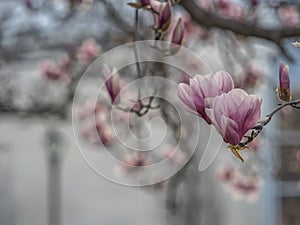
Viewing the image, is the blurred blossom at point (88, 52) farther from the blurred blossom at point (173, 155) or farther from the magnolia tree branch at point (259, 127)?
the magnolia tree branch at point (259, 127)

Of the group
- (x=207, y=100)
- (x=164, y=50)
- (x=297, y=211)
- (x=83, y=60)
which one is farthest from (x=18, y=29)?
(x=297, y=211)

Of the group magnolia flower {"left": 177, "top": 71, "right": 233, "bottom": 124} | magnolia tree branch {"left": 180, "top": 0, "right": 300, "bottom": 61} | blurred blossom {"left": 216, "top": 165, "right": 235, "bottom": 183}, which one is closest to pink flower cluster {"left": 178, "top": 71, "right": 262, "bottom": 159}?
magnolia flower {"left": 177, "top": 71, "right": 233, "bottom": 124}

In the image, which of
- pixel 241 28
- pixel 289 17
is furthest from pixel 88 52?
pixel 241 28

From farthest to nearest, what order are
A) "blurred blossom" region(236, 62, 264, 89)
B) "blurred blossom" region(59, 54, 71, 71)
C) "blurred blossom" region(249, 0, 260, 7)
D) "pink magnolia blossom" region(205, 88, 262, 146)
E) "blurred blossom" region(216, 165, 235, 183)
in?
"blurred blossom" region(216, 165, 235, 183), "blurred blossom" region(59, 54, 71, 71), "blurred blossom" region(236, 62, 264, 89), "blurred blossom" region(249, 0, 260, 7), "pink magnolia blossom" region(205, 88, 262, 146)

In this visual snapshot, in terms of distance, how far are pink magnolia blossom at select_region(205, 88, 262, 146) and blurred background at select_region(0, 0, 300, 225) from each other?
Answer: 61 cm

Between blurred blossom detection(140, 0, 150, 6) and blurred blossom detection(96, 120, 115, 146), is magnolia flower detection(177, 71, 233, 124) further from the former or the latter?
blurred blossom detection(96, 120, 115, 146)

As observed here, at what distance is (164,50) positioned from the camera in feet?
2.65

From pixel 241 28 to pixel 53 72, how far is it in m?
1.16

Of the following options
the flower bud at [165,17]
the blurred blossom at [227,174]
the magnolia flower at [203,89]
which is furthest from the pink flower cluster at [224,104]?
the blurred blossom at [227,174]

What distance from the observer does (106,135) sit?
1.78m

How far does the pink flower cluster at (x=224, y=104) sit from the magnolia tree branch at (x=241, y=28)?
604 millimetres

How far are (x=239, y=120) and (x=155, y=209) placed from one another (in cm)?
391

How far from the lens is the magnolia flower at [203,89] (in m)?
0.51

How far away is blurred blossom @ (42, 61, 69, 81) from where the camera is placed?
6.89 ft
